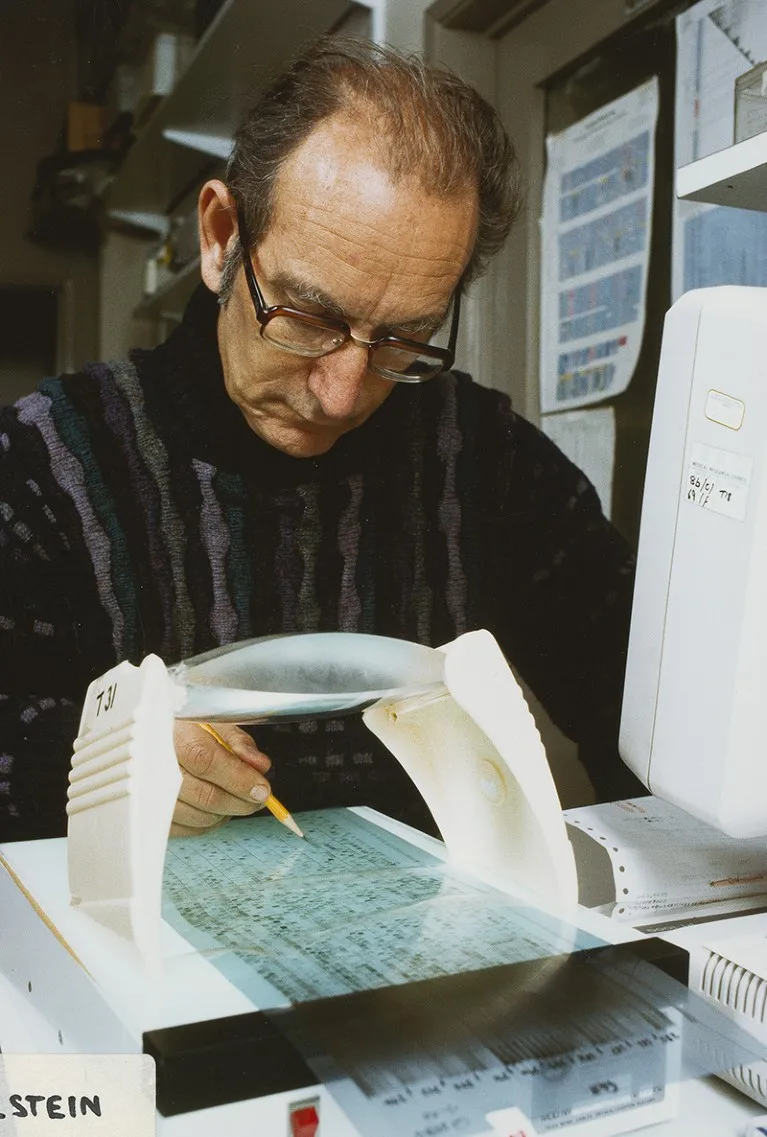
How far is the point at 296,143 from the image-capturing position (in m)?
0.96

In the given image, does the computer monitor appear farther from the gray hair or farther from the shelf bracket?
the shelf bracket

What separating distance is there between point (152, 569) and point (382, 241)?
1.33 feet

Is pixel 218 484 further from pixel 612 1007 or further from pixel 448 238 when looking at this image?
pixel 612 1007

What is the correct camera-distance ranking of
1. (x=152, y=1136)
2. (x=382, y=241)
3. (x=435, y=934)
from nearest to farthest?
(x=152, y=1136), (x=435, y=934), (x=382, y=241)

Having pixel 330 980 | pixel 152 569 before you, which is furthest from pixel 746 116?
pixel 330 980

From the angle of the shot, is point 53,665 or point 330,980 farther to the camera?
point 53,665

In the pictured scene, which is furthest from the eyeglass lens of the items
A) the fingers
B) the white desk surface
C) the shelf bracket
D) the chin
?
the white desk surface

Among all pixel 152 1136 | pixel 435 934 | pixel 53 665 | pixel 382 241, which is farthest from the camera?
pixel 53 665

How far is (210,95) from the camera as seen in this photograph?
3.53 feet

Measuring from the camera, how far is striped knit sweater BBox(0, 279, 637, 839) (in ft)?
3.39

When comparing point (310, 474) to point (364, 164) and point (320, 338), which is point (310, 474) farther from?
point (364, 164)

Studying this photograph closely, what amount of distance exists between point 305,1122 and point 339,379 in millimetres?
711

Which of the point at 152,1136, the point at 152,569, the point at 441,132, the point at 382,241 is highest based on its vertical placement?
the point at 441,132

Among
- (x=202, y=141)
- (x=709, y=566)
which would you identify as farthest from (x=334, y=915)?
(x=202, y=141)
